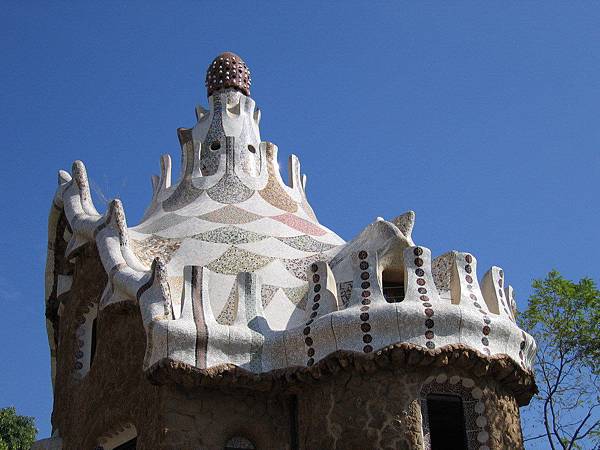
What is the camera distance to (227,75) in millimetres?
12875

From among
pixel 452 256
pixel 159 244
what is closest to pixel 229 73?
pixel 159 244

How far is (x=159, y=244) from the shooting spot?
10.3m

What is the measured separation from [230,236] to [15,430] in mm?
12470

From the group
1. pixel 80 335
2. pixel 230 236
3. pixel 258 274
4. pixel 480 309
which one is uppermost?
pixel 230 236

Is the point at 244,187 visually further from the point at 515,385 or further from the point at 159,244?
the point at 515,385

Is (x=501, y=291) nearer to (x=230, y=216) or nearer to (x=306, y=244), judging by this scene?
(x=306, y=244)

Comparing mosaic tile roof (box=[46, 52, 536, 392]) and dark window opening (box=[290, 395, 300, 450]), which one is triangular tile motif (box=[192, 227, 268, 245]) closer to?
mosaic tile roof (box=[46, 52, 536, 392])

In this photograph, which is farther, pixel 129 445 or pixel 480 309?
pixel 129 445

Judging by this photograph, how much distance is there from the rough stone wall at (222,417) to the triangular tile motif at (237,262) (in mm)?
1644

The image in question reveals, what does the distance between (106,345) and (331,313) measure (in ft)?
8.63

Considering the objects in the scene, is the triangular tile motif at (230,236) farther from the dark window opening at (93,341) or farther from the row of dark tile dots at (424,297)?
the row of dark tile dots at (424,297)

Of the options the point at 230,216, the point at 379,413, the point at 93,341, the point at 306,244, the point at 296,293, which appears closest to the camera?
the point at 379,413

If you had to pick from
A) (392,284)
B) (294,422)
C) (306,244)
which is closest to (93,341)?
(306,244)

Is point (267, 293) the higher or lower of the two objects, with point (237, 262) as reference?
lower
